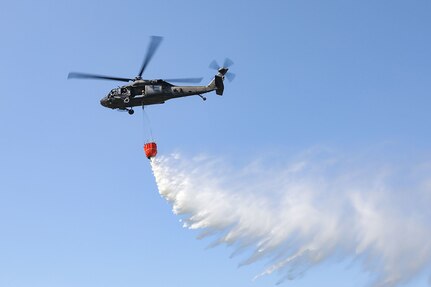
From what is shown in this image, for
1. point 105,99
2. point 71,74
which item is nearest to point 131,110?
point 105,99

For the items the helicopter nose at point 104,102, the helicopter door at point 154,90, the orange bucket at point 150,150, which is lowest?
the orange bucket at point 150,150

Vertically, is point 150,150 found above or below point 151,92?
below

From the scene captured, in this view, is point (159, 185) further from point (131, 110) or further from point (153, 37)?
point (153, 37)

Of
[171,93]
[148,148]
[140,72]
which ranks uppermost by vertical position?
[140,72]

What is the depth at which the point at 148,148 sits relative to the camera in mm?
52344

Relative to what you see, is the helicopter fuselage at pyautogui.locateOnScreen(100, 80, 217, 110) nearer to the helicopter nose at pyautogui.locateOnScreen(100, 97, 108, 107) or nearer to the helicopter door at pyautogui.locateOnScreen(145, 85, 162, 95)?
the helicopter door at pyautogui.locateOnScreen(145, 85, 162, 95)

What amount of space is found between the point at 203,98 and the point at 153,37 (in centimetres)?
758

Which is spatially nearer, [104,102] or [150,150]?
[150,150]

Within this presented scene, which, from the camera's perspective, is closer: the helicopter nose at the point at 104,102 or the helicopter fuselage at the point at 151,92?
the helicopter fuselage at the point at 151,92

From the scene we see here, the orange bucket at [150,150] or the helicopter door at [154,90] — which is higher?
the helicopter door at [154,90]

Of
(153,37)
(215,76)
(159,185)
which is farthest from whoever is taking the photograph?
(159,185)

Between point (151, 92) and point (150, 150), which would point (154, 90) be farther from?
point (150, 150)

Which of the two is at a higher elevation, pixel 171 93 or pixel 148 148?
pixel 171 93

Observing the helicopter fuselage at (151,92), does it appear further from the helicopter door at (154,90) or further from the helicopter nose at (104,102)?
the helicopter nose at (104,102)
